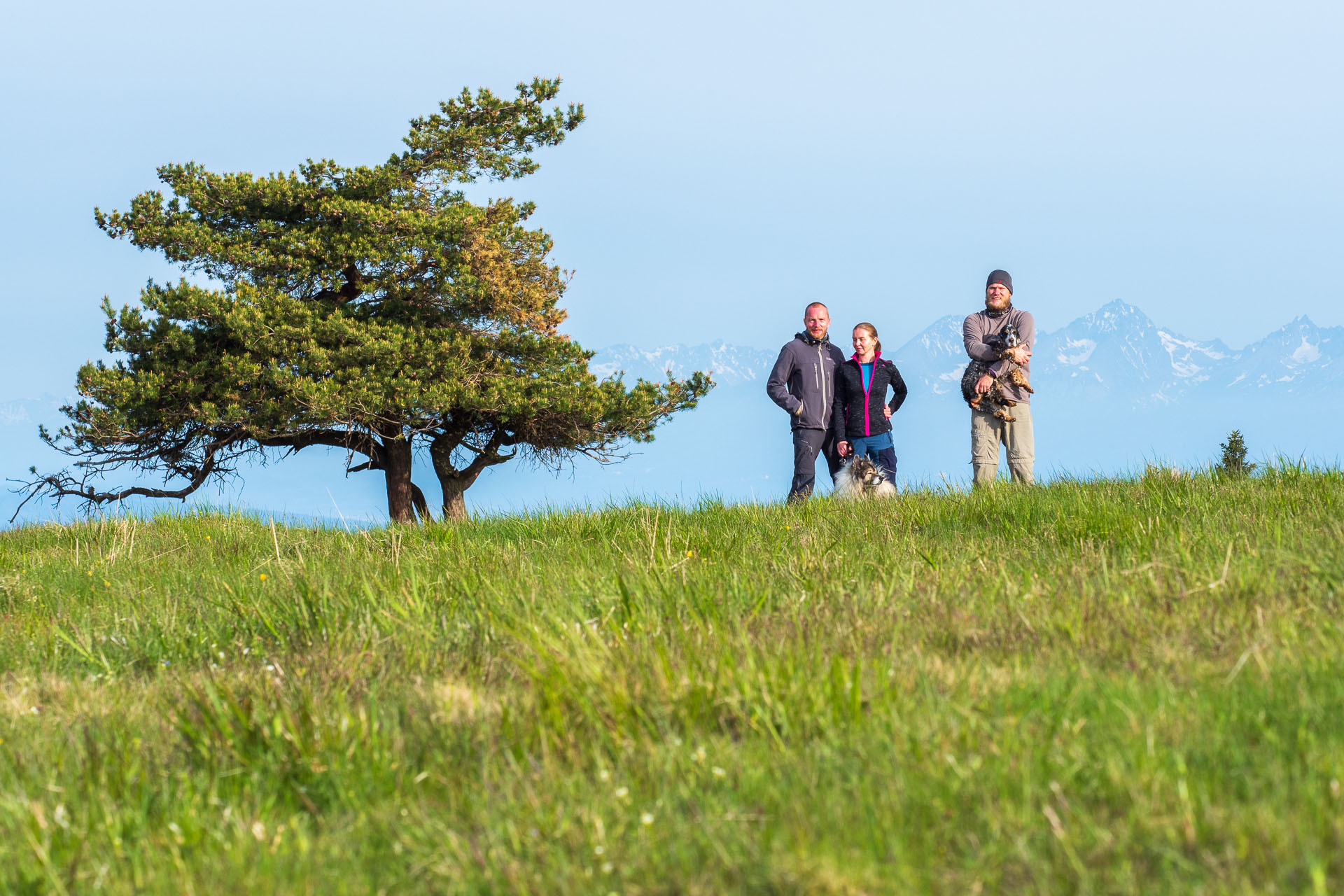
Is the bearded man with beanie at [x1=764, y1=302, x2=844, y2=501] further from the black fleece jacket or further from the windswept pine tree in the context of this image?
the windswept pine tree

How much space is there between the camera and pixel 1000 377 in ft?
28.6

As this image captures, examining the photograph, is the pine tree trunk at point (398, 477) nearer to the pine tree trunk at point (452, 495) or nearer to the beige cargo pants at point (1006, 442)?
the pine tree trunk at point (452, 495)

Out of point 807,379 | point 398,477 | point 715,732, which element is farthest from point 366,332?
point 715,732

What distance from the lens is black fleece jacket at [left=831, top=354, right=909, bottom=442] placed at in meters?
10.0

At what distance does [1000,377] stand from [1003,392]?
0.45ft

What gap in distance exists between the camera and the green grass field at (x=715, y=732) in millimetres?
1789

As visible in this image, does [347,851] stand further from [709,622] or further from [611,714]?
[709,622]

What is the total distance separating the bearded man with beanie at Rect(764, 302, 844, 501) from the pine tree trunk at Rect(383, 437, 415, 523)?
42.7 ft

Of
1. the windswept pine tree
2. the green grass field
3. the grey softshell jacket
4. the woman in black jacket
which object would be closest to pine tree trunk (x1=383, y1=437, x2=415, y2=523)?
the windswept pine tree

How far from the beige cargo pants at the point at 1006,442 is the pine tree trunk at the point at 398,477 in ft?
49.5

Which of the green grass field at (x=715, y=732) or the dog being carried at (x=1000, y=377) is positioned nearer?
the green grass field at (x=715, y=732)

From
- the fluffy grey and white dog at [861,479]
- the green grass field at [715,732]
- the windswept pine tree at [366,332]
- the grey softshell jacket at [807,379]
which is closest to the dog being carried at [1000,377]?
the fluffy grey and white dog at [861,479]

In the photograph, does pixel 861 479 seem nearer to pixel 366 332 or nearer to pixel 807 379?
pixel 807 379

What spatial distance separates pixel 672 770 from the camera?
213cm
